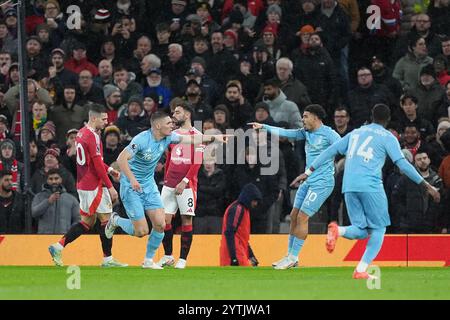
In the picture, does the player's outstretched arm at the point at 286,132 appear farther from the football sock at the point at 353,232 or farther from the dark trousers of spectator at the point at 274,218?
the football sock at the point at 353,232

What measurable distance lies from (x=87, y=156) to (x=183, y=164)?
1.56m

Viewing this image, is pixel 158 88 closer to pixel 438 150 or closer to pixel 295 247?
pixel 438 150

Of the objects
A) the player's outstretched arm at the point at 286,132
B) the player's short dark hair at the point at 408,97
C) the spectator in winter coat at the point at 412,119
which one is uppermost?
the player's short dark hair at the point at 408,97

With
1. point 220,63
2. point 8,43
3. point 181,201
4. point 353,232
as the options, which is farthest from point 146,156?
point 8,43

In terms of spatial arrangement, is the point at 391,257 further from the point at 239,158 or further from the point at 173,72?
the point at 173,72

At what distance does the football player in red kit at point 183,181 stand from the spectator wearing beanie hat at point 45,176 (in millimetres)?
2932

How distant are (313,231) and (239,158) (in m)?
1.93

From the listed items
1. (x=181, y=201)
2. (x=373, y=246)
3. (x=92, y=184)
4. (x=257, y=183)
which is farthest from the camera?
(x=257, y=183)

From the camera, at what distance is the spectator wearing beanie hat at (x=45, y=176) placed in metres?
22.9

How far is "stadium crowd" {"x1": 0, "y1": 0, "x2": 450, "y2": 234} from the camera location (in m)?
22.9

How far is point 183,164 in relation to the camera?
2044 centimetres

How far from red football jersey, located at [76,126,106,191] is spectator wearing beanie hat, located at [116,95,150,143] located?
3.94 m

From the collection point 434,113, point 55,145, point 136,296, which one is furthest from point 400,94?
point 136,296

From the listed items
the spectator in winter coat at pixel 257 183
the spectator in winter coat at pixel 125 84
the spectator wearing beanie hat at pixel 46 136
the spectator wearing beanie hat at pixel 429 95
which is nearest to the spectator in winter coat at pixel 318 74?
the spectator wearing beanie hat at pixel 429 95
